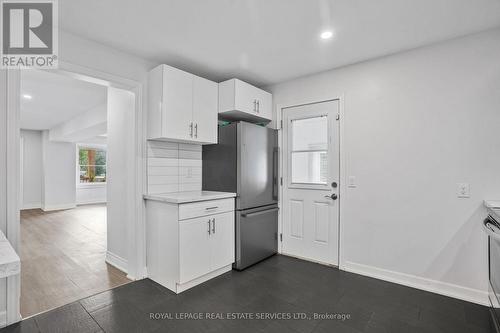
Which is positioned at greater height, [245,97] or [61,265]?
[245,97]

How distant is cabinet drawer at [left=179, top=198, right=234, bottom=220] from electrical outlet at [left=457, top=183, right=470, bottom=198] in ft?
7.59

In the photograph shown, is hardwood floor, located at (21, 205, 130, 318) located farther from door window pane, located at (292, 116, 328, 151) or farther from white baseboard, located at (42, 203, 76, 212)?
door window pane, located at (292, 116, 328, 151)

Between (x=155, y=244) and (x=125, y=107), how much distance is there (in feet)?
5.47

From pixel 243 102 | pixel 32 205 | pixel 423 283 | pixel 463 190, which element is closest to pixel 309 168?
pixel 243 102

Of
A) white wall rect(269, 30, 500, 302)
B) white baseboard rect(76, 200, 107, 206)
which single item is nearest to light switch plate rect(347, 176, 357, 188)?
white wall rect(269, 30, 500, 302)

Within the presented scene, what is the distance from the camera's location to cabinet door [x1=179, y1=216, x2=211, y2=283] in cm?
244

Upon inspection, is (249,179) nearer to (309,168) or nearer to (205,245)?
(309,168)

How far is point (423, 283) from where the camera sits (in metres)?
2.52

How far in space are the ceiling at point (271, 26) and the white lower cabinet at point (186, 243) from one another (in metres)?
1.65

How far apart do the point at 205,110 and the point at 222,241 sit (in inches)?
62.6

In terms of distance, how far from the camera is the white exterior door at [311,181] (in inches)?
123

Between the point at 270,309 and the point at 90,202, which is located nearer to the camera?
the point at 270,309

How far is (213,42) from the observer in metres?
2.52

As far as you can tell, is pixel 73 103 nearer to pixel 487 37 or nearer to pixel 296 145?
pixel 296 145
